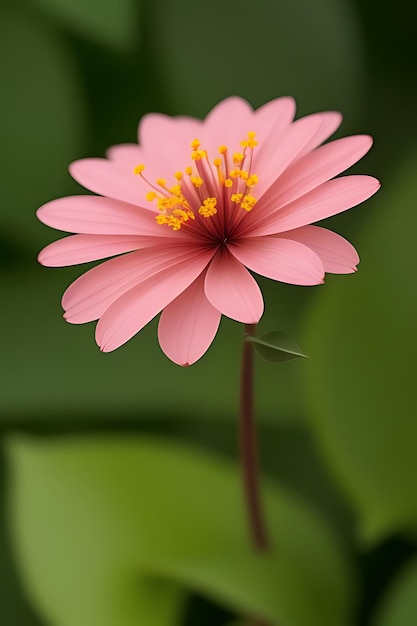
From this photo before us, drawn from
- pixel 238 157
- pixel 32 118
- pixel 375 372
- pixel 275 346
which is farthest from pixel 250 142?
pixel 32 118

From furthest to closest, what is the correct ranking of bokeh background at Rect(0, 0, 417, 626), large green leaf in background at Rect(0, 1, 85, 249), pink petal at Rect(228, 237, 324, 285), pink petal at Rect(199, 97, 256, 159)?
large green leaf in background at Rect(0, 1, 85, 249)
bokeh background at Rect(0, 0, 417, 626)
pink petal at Rect(199, 97, 256, 159)
pink petal at Rect(228, 237, 324, 285)

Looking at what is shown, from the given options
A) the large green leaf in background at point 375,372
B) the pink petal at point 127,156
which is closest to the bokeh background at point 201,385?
the large green leaf in background at point 375,372

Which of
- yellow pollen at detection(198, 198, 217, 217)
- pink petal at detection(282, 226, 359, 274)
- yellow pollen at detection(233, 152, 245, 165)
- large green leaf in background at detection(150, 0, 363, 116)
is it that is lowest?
yellow pollen at detection(198, 198, 217, 217)

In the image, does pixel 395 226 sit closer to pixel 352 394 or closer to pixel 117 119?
pixel 352 394

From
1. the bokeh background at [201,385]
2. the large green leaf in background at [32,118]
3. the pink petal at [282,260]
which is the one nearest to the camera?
the pink petal at [282,260]

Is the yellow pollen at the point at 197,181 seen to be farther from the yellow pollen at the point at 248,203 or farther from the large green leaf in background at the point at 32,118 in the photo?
the large green leaf in background at the point at 32,118

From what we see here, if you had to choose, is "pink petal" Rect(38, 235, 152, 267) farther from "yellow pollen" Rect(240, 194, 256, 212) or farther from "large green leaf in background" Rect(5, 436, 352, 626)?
"large green leaf in background" Rect(5, 436, 352, 626)

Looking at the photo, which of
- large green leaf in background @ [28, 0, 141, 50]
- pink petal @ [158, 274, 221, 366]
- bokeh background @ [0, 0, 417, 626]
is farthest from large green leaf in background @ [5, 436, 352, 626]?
large green leaf in background @ [28, 0, 141, 50]

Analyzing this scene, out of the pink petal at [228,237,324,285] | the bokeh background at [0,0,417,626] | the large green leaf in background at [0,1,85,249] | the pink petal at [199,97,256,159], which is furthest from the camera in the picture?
the large green leaf in background at [0,1,85,249]
